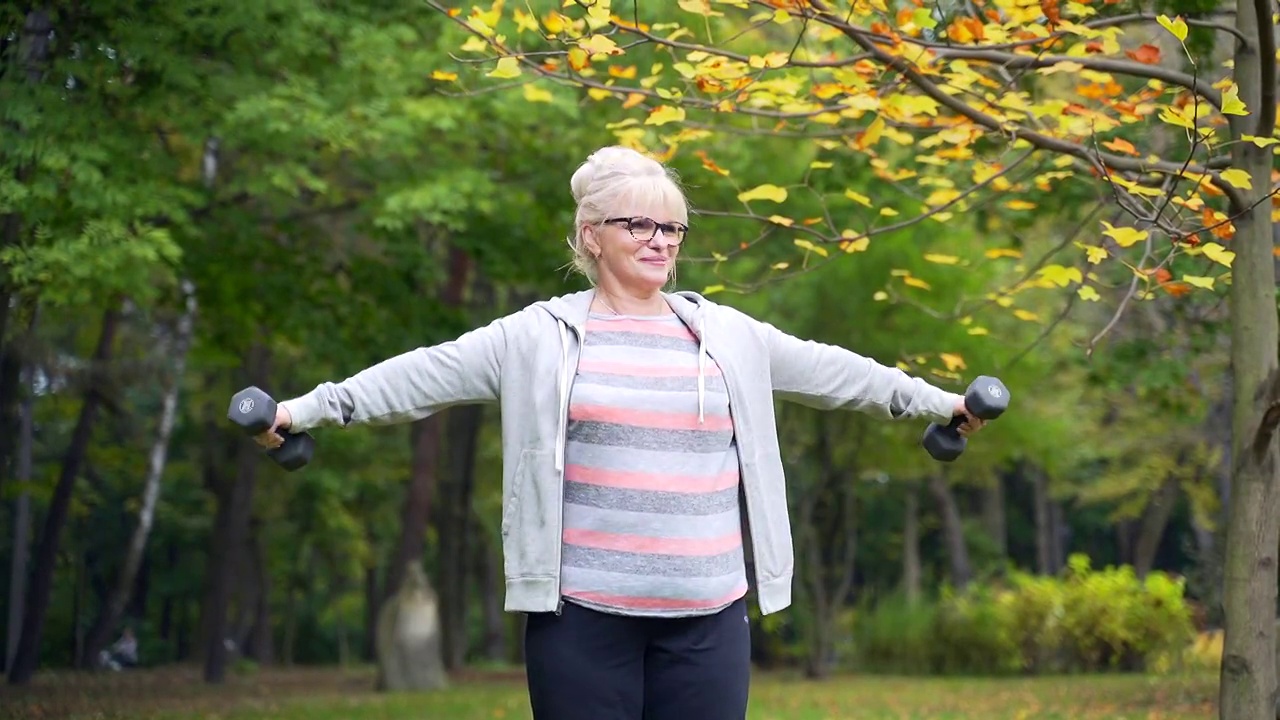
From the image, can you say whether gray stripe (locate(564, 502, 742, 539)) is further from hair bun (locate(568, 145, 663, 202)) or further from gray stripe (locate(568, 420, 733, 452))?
hair bun (locate(568, 145, 663, 202))

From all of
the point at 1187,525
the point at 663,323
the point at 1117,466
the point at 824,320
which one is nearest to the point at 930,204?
the point at 663,323

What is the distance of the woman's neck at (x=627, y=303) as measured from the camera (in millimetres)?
3426

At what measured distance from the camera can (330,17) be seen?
423 inches

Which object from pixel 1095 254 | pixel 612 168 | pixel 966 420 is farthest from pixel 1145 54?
pixel 612 168

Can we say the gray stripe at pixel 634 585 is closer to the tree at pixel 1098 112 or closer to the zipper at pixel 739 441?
the zipper at pixel 739 441

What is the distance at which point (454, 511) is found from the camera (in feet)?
85.4

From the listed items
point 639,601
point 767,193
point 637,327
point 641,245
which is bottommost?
point 639,601

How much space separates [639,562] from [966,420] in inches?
34.8

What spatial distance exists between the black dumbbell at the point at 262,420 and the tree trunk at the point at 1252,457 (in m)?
3.91

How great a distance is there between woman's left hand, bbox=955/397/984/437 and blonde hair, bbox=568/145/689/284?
2.47 feet

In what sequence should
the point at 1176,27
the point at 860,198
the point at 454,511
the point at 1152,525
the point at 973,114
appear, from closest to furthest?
the point at 1176,27 < the point at 973,114 < the point at 860,198 < the point at 454,511 < the point at 1152,525

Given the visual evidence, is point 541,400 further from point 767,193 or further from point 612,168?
point 767,193

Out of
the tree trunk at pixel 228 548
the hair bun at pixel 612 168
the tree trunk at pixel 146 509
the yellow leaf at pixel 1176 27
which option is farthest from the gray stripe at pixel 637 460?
the tree trunk at pixel 228 548

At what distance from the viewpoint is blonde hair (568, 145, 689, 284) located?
3373 mm
